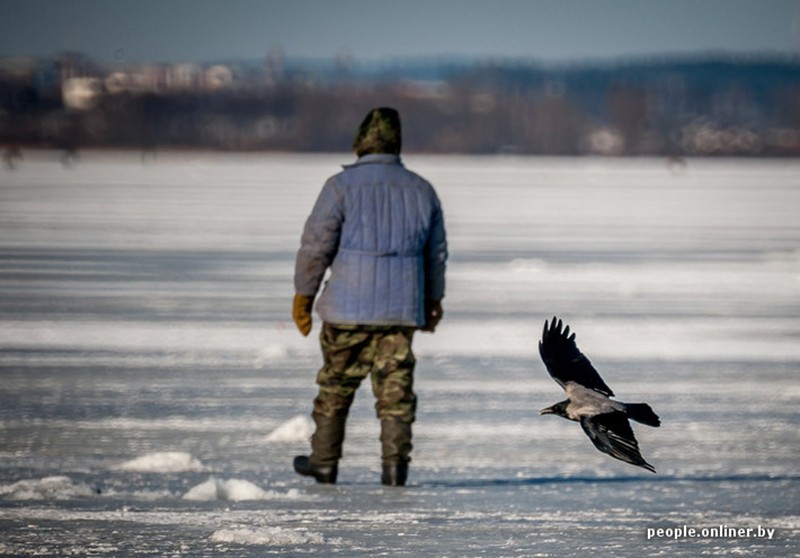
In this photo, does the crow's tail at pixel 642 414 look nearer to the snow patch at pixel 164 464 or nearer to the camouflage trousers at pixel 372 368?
the camouflage trousers at pixel 372 368

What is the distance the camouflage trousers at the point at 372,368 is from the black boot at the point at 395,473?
7.1 inches

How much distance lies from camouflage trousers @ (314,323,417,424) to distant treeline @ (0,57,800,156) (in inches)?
3438

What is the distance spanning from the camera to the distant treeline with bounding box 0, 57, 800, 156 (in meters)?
113

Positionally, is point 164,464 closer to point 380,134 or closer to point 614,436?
point 380,134

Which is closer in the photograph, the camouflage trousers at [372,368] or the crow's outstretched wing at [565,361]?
the crow's outstretched wing at [565,361]

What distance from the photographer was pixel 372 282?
20.1 ft

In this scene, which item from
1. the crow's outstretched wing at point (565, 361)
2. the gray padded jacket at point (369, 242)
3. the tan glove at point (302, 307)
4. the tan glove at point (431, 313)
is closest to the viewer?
the crow's outstretched wing at point (565, 361)

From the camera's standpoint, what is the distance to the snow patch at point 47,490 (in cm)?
580

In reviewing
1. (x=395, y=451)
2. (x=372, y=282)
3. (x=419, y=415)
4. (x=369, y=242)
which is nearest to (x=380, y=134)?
(x=369, y=242)

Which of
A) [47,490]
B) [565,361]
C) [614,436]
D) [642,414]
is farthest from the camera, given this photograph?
[47,490]

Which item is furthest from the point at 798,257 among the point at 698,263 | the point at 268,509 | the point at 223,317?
the point at 268,509

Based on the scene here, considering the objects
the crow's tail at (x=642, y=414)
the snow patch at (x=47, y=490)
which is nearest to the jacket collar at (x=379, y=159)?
the snow patch at (x=47, y=490)

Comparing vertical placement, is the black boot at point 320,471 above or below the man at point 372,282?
below

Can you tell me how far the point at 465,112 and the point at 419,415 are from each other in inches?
5510
